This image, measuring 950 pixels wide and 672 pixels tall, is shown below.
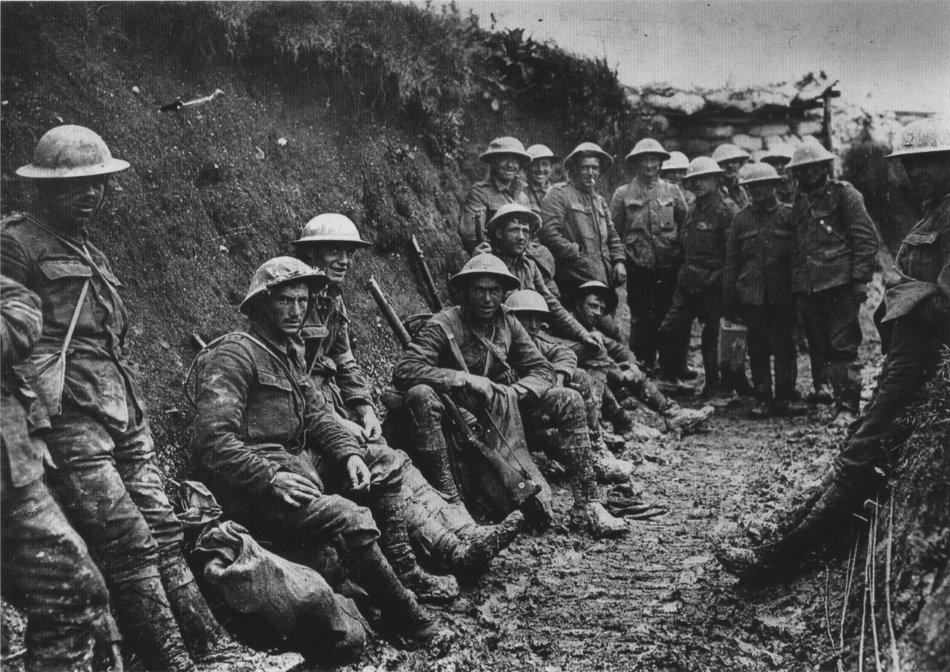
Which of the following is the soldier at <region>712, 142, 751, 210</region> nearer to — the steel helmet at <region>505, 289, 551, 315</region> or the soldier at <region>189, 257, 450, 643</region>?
the steel helmet at <region>505, 289, 551, 315</region>

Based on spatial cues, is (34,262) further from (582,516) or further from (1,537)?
(582,516)

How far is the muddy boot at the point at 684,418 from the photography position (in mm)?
8320

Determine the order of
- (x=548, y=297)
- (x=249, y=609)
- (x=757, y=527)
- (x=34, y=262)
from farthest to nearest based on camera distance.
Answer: (x=548, y=297), (x=757, y=527), (x=249, y=609), (x=34, y=262)

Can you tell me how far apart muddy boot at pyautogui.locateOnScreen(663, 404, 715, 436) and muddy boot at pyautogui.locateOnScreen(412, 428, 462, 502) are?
3.42 metres

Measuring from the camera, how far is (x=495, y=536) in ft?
15.6

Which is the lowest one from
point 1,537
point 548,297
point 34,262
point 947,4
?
point 1,537

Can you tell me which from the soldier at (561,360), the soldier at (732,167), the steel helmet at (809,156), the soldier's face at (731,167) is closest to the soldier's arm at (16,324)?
the soldier at (561,360)

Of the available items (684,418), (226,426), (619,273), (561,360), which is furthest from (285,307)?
(619,273)

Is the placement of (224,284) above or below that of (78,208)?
below

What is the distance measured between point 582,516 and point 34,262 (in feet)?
13.0

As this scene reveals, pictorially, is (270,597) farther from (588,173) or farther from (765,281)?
(588,173)

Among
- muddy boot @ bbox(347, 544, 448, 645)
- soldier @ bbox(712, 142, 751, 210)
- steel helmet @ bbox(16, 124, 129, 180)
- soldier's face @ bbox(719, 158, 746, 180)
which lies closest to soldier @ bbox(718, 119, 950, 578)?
muddy boot @ bbox(347, 544, 448, 645)

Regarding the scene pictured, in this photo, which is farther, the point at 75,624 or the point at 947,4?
the point at 947,4

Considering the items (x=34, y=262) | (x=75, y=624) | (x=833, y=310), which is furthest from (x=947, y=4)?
(x=75, y=624)
